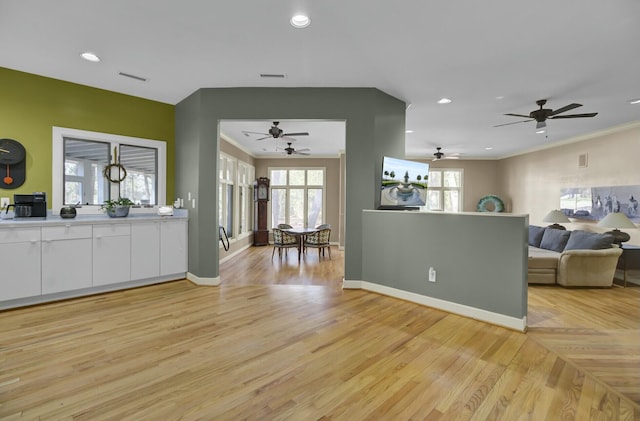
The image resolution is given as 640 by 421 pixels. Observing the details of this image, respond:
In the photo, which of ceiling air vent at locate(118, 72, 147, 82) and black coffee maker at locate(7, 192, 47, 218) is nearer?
black coffee maker at locate(7, 192, 47, 218)

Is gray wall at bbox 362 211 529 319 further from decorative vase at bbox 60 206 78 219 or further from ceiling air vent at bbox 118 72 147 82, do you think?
A: decorative vase at bbox 60 206 78 219

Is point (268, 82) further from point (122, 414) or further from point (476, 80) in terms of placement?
point (122, 414)

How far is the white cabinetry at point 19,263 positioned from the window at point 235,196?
3111mm

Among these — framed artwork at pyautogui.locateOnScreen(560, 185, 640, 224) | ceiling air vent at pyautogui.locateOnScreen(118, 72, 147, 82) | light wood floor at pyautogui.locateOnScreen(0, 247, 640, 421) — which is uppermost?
ceiling air vent at pyautogui.locateOnScreen(118, 72, 147, 82)

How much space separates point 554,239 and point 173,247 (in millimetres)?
6757

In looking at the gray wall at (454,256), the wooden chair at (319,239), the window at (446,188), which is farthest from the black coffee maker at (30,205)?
the window at (446,188)

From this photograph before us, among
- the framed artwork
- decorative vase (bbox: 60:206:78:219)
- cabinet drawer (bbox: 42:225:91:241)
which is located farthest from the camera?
the framed artwork

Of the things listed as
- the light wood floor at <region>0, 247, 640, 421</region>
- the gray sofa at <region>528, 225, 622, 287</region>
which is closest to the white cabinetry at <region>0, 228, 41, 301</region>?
the light wood floor at <region>0, 247, 640, 421</region>

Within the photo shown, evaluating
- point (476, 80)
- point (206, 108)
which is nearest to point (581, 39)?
point (476, 80)

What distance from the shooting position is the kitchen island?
3268 mm

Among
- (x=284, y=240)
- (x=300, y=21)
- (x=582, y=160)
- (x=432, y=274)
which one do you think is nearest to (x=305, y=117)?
(x=300, y=21)

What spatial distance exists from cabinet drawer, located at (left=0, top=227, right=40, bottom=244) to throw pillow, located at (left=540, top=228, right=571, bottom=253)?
25.9 feet

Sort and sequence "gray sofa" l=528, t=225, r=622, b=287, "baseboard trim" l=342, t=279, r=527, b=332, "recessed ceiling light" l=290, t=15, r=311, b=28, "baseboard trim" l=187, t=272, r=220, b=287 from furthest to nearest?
"gray sofa" l=528, t=225, r=622, b=287 < "baseboard trim" l=187, t=272, r=220, b=287 < "baseboard trim" l=342, t=279, r=527, b=332 < "recessed ceiling light" l=290, t=15, r=311, b=28

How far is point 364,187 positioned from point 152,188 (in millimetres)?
3353
